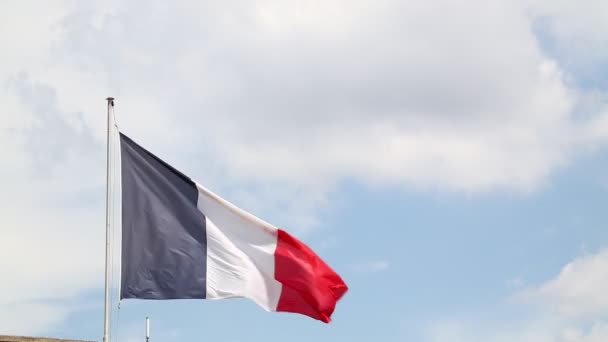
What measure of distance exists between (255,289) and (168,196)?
3.21 m

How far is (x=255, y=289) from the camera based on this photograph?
113ft

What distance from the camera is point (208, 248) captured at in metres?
34.2

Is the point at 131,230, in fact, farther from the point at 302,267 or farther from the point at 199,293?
Result: the point at 302,267

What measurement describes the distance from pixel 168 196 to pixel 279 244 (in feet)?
10.2

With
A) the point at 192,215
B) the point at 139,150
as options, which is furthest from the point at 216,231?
the point at 139,150

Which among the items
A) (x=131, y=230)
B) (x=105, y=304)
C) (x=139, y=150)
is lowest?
(x=105, y=304)

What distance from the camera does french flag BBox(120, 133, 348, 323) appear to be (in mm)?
33531

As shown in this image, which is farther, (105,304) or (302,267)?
(302,267)

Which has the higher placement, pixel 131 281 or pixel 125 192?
pixel 125 192

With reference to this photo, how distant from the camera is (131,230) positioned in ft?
110

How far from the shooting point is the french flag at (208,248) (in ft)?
110

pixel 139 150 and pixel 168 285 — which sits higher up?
pixel 139 150

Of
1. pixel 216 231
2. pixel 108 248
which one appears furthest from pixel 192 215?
pixel 108 248

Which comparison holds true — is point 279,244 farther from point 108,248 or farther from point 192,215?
point 108,248
